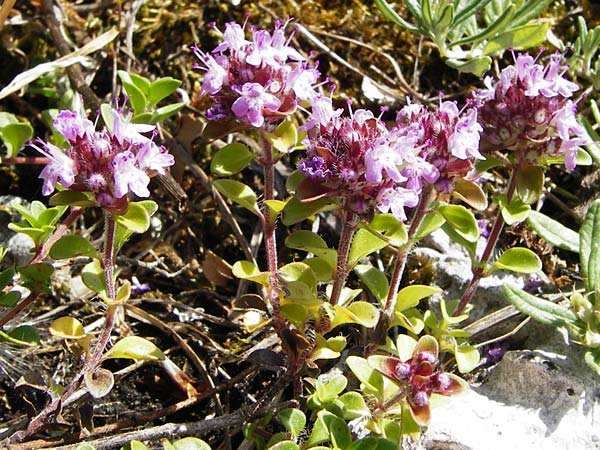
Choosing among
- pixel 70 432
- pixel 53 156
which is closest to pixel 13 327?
pixel 70 432

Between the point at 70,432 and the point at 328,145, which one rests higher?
the point at 328,145

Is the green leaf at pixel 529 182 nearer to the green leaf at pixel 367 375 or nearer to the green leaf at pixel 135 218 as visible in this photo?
the green leaf at pixel 367 375

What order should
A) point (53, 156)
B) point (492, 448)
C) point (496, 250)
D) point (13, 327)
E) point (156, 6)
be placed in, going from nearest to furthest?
point (53, 156), point (492, 448), point (13, 327), point (496, 250), point (156, 6)

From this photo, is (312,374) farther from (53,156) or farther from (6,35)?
(6,35)

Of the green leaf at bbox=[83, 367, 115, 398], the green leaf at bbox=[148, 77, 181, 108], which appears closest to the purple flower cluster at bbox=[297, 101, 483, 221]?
the green leaf at bbox=[148, 77, 181, 108]

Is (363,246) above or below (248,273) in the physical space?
above

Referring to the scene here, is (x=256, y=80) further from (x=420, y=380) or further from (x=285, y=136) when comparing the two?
(x=420, y=380)

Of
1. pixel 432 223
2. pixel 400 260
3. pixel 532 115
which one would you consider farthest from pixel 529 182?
pixel 400 260
